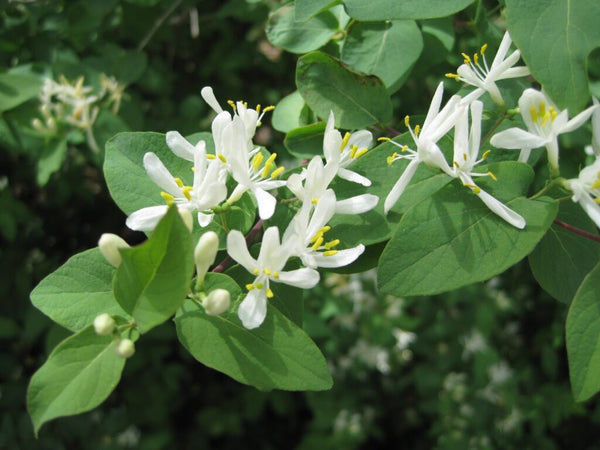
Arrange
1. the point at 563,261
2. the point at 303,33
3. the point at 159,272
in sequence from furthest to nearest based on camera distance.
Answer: the point at 303,33
the point at 563,261
the point at 159,272

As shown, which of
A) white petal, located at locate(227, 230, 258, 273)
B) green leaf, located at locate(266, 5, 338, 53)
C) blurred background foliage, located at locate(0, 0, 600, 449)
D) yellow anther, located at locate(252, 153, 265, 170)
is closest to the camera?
white petal, located at locate(227, 230, 258, 273)

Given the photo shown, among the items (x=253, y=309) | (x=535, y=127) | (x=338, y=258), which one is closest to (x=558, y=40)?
(x=535, y=127)

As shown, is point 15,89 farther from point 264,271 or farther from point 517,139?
point 517,139

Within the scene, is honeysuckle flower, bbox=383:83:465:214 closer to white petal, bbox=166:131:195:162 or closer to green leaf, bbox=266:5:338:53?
white petal, bbox=166:131:195:162

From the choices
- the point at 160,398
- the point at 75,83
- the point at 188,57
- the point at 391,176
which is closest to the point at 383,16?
the point at 391,176

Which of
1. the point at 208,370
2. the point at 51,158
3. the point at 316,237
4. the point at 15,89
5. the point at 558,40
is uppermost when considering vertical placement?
the point at 558,40

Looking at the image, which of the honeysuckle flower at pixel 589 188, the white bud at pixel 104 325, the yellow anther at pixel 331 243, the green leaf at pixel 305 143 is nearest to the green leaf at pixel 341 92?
the green leaf at pixel 305 143

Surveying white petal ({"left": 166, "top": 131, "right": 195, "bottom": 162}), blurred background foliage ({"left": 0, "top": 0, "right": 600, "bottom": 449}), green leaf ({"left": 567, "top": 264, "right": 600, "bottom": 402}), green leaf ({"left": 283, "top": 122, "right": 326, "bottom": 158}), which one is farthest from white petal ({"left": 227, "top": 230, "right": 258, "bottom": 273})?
blurred background foliage ({"left": 0, "top": 0, "right": 600, "bottom": 449})
